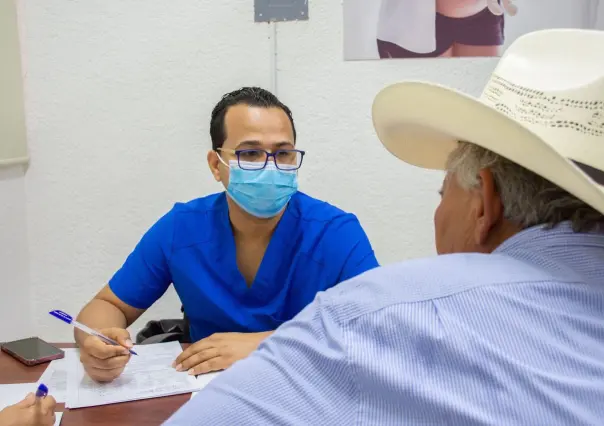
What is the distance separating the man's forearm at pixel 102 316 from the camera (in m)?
1.44

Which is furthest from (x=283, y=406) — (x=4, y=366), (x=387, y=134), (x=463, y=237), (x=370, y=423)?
(x=4, y=366)

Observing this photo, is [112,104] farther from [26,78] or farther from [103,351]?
[103,351]

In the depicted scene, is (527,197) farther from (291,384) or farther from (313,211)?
(313,211)

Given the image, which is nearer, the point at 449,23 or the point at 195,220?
the point at 195,220

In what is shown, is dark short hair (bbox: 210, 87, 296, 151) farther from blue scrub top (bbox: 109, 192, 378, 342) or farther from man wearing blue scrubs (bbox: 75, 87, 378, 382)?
blue scrub top (bbox: 109, 192, 378, 342)

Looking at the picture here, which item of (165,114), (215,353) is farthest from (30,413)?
(165,114)

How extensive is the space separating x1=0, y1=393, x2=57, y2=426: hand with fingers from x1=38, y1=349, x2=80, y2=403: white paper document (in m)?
0.09

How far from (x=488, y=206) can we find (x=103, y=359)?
81cm

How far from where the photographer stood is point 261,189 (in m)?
→ 1.53

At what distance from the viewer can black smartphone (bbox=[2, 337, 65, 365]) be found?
1.27 metres

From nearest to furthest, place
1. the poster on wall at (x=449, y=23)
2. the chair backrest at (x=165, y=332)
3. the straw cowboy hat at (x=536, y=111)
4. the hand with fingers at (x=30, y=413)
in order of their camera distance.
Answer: the straw cowboy hat at (x=536, y=111)
the hand with fingers at (x=30, y=413)
the chair backrest at (x=165, y=332)
the poster on wall at (x=449, y=23)

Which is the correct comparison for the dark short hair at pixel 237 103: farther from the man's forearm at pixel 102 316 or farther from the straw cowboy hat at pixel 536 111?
the straw cowboy hat at pixel 536 111

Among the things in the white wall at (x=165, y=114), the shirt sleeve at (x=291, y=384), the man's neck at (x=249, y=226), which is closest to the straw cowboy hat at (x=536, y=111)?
the shirt sleeve at (x=291, y=384)

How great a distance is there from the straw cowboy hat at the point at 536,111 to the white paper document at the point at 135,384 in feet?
2.12
